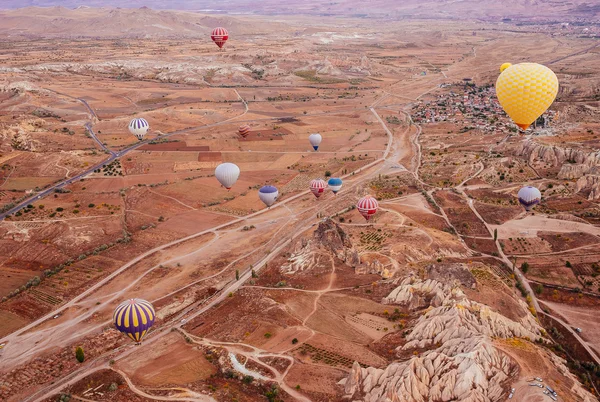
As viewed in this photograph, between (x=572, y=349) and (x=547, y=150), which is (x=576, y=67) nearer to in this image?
(x=547, y=150)

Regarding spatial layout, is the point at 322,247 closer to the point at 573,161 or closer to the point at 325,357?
the point at 325,357

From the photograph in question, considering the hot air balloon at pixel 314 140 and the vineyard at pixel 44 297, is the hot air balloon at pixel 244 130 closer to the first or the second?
the hot air balloon at pixel 314 140

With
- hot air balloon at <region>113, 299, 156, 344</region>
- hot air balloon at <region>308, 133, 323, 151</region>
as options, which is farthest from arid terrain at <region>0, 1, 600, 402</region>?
hot air balloon at <region>113, 299, 156, 344</region>

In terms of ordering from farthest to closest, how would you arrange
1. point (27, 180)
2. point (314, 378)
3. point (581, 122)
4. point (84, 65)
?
1. point (84, 65)
2. point (581, 122)
3. point (27, 180)
4. point (314, 378)

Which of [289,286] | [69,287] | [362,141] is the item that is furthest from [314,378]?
[362,141]

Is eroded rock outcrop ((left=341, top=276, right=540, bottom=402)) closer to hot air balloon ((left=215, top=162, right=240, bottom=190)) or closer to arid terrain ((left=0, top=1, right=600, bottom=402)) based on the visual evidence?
arid terrain ((left=0, top=1, right=600, bottom=402))

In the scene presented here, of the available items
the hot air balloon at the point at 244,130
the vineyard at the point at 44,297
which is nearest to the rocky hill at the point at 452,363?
the vineyard at the point at 44,297

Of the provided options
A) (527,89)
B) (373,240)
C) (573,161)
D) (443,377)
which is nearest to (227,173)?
(373,240)
